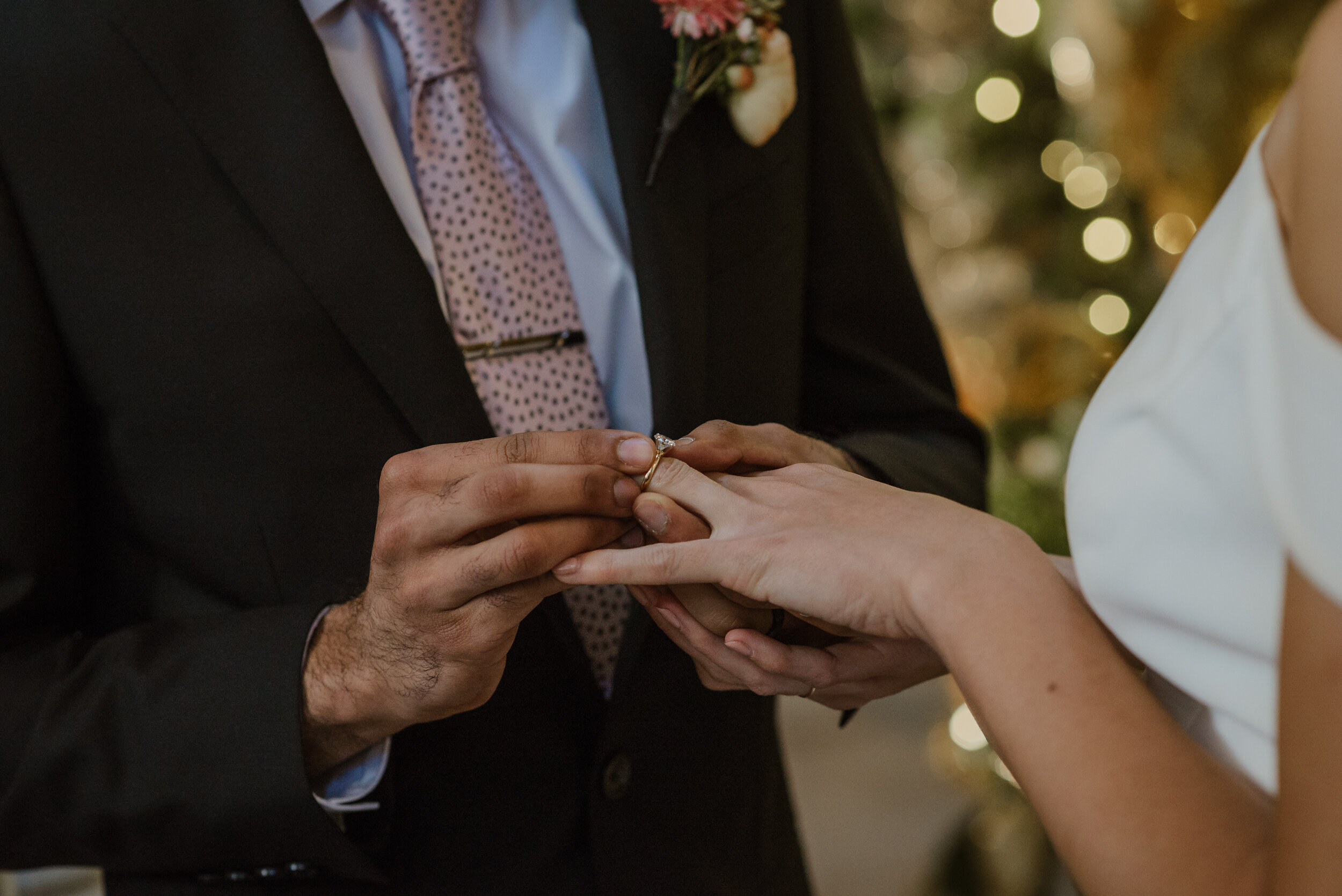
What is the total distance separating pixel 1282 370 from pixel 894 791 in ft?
10.0

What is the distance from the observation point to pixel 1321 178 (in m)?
0.49

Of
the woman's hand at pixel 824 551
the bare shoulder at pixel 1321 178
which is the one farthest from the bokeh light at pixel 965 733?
the bare shoulder at pixel 1321 178

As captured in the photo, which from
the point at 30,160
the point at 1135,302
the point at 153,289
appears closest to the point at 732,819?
the point at 153,289

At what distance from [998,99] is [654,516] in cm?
196

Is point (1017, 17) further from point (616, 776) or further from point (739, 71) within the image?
point (616, 776)

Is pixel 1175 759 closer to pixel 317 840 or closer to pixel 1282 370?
pixel 1282 370

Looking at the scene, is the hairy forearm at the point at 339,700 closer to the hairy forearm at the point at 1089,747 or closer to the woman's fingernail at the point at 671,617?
the woman's fingernail at the point at 671,617

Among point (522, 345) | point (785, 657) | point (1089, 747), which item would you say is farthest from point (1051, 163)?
point (1089, 747)

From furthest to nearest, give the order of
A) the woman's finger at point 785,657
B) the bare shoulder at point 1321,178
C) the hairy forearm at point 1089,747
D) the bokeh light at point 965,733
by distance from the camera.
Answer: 1. the bokeh light at point 965,733
2. the woman's finger at point 785,657
3. the hairy forearm at point 1089,747
4. the bare shoulder at point 1321,178

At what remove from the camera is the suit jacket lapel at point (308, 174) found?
2.92ft

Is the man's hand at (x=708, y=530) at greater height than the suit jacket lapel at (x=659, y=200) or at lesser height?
lesser

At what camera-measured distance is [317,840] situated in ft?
2.90

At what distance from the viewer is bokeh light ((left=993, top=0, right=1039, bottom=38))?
91.1 inches

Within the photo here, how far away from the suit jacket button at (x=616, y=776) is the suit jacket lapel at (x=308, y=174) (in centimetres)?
37
